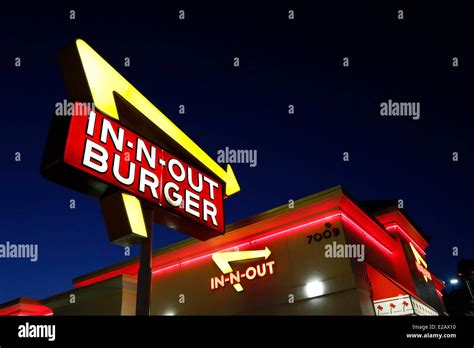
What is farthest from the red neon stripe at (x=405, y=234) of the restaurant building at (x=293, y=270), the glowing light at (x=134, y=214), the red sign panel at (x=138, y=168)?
A: the glowing light at (x=134, y=214)

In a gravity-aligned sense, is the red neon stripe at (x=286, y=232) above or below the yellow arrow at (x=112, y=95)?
below

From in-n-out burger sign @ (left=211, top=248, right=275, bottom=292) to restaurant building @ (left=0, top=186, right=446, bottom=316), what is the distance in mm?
32

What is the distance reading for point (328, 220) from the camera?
11062 millimetres

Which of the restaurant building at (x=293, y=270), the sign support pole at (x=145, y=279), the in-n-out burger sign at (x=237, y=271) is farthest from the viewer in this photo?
the in-n-out burger sign at (x=237, y=271)

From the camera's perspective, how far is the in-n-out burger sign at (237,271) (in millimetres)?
11484

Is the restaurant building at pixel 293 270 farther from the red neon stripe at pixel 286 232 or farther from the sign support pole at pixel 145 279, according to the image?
the sign support pole at pixel 145 279

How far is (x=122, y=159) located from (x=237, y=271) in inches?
278

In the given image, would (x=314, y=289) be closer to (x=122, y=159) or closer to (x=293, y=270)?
(x=293, y=270)

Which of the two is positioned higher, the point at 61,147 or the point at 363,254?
the point at 61,147

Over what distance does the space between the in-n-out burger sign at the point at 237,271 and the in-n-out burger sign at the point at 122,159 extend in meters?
4.09
